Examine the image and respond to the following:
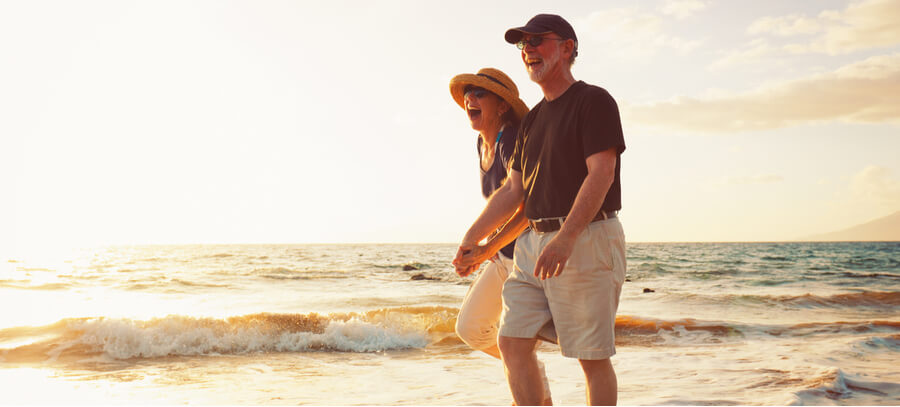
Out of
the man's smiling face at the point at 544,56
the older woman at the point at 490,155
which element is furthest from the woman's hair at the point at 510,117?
the man's smiling face at the point at 544,56

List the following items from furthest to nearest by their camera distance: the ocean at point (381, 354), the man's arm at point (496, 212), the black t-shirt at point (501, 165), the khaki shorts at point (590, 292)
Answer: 1. the ocean at point (381, 354)
2. the black t-shirt at point (501, 165)
3. the man's arm at point (496, 212)
4. the khaki shorts at point (590, 292)

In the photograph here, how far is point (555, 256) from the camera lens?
7.76 ft

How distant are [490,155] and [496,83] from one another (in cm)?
40

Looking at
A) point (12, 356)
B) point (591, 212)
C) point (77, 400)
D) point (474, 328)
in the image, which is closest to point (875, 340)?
point (474, 328)

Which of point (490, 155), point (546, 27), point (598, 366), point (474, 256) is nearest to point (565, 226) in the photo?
point (598, 366)

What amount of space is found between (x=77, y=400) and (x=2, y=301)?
417 inches

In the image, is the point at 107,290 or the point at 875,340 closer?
the point at 875,340

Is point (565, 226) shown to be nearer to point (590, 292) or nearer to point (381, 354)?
point (590, 292)

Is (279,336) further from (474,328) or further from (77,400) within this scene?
(474,328)

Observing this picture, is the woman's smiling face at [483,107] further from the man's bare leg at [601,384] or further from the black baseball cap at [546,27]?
the man's bare leg at [601,384]

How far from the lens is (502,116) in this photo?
11.6 feet

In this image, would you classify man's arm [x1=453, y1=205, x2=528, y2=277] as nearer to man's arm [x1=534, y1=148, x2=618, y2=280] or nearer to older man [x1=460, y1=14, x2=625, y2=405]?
older man [x1=460, y1=14, x2=625, y2=405]

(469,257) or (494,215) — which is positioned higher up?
(494,215)

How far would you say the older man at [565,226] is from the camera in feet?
7.79
